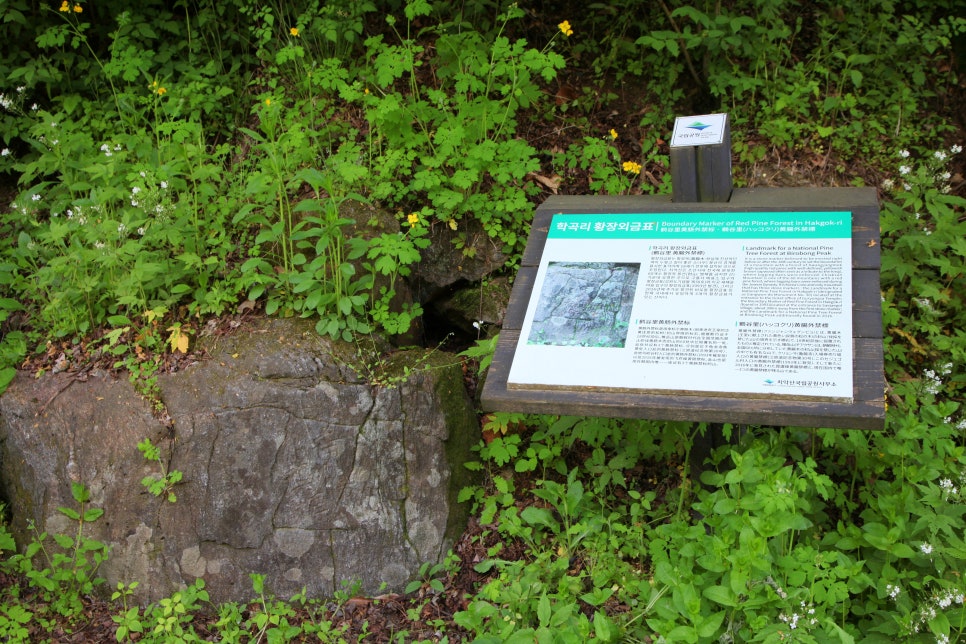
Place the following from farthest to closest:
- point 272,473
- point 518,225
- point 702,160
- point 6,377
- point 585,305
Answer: point 518,225 < point 6,377 < point 272,473 < point 702,160 < point 585,305

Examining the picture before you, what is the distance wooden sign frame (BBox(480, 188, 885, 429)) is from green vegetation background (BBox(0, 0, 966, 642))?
1.03 feet

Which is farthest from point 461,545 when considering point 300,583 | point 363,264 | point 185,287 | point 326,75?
point 326,75

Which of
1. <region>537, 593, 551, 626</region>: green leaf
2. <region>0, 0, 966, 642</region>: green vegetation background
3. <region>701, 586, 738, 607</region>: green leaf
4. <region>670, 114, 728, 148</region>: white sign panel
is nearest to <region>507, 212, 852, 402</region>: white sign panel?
<region>670, 114, 728, 148</region>: white sign panel

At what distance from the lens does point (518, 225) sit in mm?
4676

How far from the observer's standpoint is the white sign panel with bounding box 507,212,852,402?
8.69 ft

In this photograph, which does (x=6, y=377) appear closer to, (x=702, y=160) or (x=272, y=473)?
(x=272, y=473)

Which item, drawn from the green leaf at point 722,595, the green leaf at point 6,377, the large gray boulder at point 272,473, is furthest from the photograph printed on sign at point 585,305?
the green leaf at point 6,377

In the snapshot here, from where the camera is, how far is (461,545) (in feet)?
12.6

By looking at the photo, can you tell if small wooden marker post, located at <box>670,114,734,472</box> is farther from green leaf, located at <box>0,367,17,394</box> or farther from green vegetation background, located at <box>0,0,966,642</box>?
green leaf, located at <box>0,367,17,394</box>

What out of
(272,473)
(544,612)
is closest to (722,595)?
(544,612)

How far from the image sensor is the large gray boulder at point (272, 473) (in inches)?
147

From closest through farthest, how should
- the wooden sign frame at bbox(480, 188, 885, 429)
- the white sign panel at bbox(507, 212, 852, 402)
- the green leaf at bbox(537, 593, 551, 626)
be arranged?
1. the wooden sign frame at bbox(480, 188, 885, 429)
2. the white sign panel at bbox(507, 212, 852, 402)
3. the green leaf at bbox(537, 593, 551, 626)

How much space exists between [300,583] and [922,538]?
2.67m

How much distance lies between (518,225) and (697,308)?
6.50 feet
